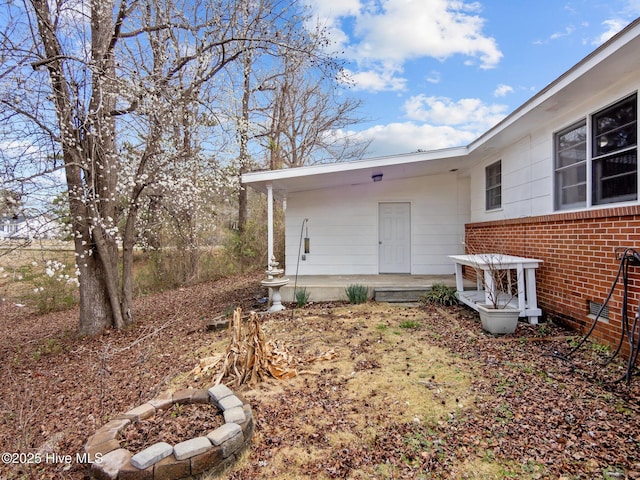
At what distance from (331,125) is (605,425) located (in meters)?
16.1

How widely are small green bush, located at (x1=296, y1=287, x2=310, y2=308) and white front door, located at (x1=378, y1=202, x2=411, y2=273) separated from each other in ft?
8.10

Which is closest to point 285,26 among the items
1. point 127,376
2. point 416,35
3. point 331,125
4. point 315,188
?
point 315,188

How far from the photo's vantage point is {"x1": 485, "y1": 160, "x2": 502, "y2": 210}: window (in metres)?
6.77

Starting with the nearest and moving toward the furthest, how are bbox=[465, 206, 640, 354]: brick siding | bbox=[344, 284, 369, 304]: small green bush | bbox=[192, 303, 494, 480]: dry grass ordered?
1. bbox=[192, 303, 494, 480]: dry grass
2. bbox=[465, 206, 640, 354]: brick siding
3. bbox=[344, 284, 369, 304]: small green bush

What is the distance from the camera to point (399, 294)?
22.6 ft

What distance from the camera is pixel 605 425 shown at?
2451 millimetres

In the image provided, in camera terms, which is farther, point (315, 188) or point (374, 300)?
point (315, 188)

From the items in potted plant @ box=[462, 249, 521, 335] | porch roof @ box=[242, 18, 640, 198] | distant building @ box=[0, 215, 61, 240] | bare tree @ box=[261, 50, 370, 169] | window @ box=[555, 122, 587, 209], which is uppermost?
bare tree @ box=[261, 50, 370, 169]

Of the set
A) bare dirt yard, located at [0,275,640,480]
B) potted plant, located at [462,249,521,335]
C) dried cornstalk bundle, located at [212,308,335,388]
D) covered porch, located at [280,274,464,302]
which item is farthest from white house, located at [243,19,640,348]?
dried cornstalk bundle, located at [212,308,335,388]

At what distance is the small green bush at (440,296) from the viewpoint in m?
6.54

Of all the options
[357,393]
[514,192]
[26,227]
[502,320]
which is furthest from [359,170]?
[26,227]

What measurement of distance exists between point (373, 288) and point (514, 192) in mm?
3047

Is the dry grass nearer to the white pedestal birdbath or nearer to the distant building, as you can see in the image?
the white pedestal birdbath

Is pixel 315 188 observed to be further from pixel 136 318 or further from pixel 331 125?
pixel 331 125
